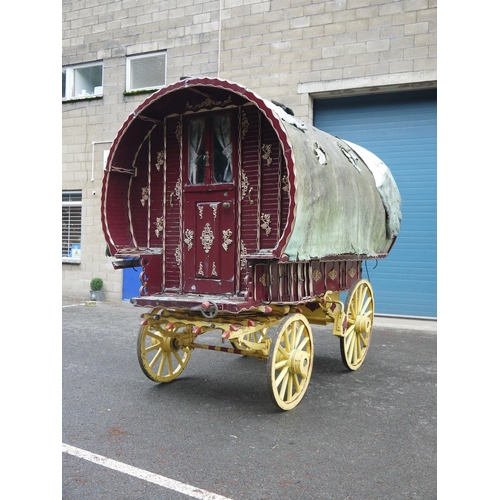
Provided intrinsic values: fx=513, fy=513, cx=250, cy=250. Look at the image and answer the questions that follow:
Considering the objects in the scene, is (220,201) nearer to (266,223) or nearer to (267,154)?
(266,223)

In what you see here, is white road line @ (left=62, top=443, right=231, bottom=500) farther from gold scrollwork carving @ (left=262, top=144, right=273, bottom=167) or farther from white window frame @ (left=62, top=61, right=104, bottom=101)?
white window frame @ (left=62, top=61, right=104, bottom=101)

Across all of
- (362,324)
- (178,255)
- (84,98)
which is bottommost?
(362,324)

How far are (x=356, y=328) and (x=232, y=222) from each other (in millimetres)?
2174

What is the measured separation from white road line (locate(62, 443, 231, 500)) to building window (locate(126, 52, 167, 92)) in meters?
Result: 9.71

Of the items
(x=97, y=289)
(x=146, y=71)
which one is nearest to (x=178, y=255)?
(x=97, y=289)

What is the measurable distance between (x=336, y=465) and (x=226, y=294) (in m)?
2.15

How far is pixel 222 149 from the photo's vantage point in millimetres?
5422

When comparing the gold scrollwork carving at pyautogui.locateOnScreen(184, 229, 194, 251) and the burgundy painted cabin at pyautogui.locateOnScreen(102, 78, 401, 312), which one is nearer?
the burgundy painted cabin at pyautogui.locateOnScreen(102, 78, 401, 312)

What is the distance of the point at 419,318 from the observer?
32.7 ft

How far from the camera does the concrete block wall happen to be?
9.59 m

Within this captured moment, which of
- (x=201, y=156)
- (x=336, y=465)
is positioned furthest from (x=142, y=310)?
(x=336, y=465)

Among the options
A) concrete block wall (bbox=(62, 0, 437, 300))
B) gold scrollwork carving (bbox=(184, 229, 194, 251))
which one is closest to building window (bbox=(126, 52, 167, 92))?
concrete block wall (bbox=(62, 0, 437, 300))

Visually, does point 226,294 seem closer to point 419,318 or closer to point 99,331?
point 99,331
